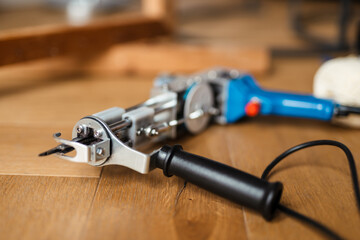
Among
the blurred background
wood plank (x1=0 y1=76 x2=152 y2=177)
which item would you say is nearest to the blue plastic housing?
wood plank (x1=0 y1=76 x2=152 y2=177)

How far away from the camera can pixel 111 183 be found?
1.92ft

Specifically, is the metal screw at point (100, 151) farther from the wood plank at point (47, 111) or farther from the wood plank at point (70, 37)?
the wood plank at point (70, 37)

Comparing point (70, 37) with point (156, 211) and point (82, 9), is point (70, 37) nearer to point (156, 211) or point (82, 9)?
point (156, 211)

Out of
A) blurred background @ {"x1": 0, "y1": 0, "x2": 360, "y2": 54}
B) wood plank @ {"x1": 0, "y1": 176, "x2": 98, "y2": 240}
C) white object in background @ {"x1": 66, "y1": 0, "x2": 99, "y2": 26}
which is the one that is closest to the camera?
wood plank @ {"x1": 0, "y1": 176, "x2": 98, "y2": 240}

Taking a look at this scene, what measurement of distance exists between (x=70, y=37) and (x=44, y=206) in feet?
2.13

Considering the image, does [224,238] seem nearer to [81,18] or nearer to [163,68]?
[163,68]

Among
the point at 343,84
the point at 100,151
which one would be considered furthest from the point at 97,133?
A: the point at 343,84

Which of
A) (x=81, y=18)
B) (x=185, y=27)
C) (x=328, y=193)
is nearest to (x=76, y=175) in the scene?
(x=328, y=193)

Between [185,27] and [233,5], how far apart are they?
0.94 meters

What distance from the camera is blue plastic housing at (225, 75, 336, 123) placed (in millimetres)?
771

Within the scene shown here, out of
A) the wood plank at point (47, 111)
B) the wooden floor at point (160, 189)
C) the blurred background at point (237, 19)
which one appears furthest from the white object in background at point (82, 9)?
the wooden floor at point (160, 189)

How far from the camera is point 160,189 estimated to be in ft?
1.89

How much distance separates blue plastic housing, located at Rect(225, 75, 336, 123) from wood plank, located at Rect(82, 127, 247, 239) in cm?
27

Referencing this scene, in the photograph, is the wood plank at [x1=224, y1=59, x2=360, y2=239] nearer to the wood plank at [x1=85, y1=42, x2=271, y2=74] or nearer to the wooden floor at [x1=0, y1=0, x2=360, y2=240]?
the wooden floor at [x1=0, y1=0, x2=360, y2=240]
